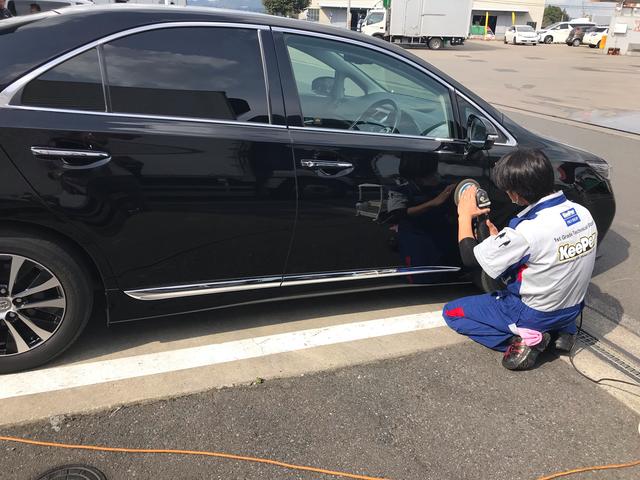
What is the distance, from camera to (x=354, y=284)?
3.14m

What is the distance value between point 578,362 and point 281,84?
2.26 meters

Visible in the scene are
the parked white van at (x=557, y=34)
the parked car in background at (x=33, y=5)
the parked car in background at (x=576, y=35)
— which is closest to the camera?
the parked car in background at (x=33, y=5)

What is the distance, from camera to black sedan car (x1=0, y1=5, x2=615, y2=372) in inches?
92.5

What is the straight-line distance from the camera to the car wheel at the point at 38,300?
236 centimetres

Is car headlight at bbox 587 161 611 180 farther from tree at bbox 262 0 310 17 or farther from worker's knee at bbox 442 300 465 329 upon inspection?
tree at bbox 262 0 310 17

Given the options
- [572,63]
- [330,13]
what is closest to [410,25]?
[572,63]

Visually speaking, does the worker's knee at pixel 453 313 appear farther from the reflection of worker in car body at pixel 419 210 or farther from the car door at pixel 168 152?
the car door at pixel 168 152

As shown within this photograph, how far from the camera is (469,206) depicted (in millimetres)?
2893

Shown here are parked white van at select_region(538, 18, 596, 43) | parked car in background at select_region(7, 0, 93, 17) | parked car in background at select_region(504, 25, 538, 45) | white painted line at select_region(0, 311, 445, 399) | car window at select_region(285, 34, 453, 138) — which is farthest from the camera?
parked white van at select_region(538, 18, 596, 43)

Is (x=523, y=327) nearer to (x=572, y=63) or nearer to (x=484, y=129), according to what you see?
(x=484, y=129)

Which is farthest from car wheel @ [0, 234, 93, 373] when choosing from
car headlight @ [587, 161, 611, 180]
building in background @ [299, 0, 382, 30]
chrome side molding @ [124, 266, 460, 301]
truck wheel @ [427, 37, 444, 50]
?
building in background @ [299, 0, 382, 30]

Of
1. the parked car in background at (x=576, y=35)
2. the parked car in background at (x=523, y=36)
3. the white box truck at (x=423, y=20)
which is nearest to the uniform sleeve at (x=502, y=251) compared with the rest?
the white box truck at (x=423, y=20)

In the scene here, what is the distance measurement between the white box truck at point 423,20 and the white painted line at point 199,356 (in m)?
31.3

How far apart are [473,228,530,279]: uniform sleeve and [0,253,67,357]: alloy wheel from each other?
6.91 feet
